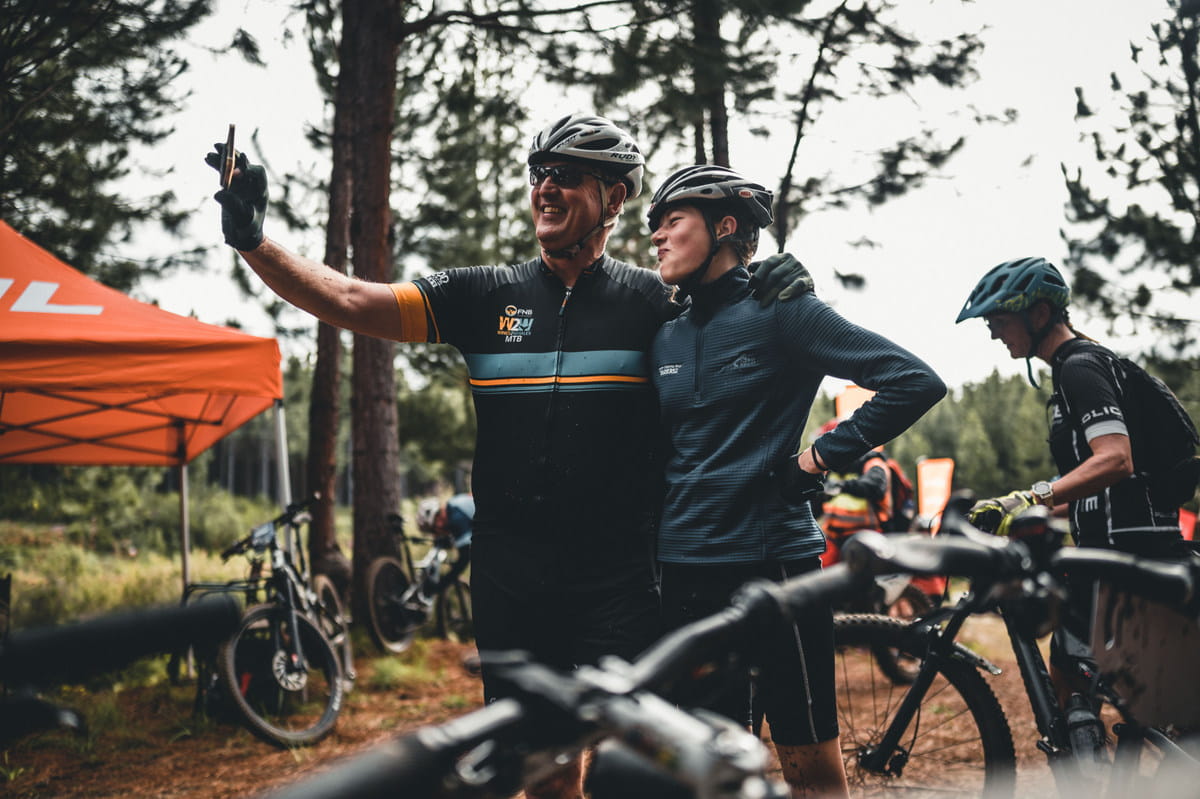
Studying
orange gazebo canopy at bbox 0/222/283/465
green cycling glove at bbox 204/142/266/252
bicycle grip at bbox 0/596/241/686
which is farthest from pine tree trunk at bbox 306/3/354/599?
bicycle grip at bbox 0/596/241/686

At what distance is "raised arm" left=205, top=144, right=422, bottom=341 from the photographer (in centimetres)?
206

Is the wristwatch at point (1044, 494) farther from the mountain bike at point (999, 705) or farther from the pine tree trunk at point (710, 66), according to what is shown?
the pine tree trunk at point (710, 66)

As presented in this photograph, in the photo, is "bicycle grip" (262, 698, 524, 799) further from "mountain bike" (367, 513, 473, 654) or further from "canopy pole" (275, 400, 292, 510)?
"mountain bike" (367, 513, 473, 654)

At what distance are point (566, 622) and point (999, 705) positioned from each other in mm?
1628

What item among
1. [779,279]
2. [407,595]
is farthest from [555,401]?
[407,595]

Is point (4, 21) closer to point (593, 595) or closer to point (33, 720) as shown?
point (593, 595)

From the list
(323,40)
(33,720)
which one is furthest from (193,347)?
(323,40)

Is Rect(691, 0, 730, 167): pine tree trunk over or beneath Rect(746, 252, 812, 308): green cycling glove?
over

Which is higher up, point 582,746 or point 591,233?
point 591,233

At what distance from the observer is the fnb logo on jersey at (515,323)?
2.50m

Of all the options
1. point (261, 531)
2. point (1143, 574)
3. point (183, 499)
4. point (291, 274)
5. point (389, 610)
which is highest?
point (291, 274)

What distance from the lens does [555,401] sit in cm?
239

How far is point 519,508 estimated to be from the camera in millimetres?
2359

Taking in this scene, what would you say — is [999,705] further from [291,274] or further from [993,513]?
[291,274]
